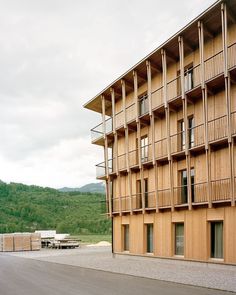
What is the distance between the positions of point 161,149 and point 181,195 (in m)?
3.14

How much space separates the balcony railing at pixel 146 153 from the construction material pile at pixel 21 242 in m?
19.3

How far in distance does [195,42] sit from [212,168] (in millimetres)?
7021

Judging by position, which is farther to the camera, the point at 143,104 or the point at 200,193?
the point at 143,104

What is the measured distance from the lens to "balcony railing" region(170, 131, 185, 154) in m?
24.6

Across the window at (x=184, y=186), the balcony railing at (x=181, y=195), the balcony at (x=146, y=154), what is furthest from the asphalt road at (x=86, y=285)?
the balcony at (x=146, y=154)

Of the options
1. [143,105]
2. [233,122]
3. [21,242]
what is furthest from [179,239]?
[21,242]

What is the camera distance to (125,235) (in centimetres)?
3059

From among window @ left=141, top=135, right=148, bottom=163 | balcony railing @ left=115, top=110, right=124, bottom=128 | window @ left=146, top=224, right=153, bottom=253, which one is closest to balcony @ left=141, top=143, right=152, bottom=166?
window @ left=141, top=135, right=148, bottom=163

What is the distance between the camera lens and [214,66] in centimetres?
2188

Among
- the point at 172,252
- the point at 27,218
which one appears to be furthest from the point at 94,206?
the point at 172,252

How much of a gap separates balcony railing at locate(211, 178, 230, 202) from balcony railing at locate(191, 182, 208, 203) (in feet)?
2.01

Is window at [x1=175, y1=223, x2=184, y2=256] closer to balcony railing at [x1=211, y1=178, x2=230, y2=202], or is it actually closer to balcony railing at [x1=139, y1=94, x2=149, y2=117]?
balcony railing at [x1=211, y1=178, x2=230, y2=202]

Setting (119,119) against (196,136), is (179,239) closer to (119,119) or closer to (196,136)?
(196,136)

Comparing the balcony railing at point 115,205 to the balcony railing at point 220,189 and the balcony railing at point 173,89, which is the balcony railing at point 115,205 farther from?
the balcony railing at point 220,189
